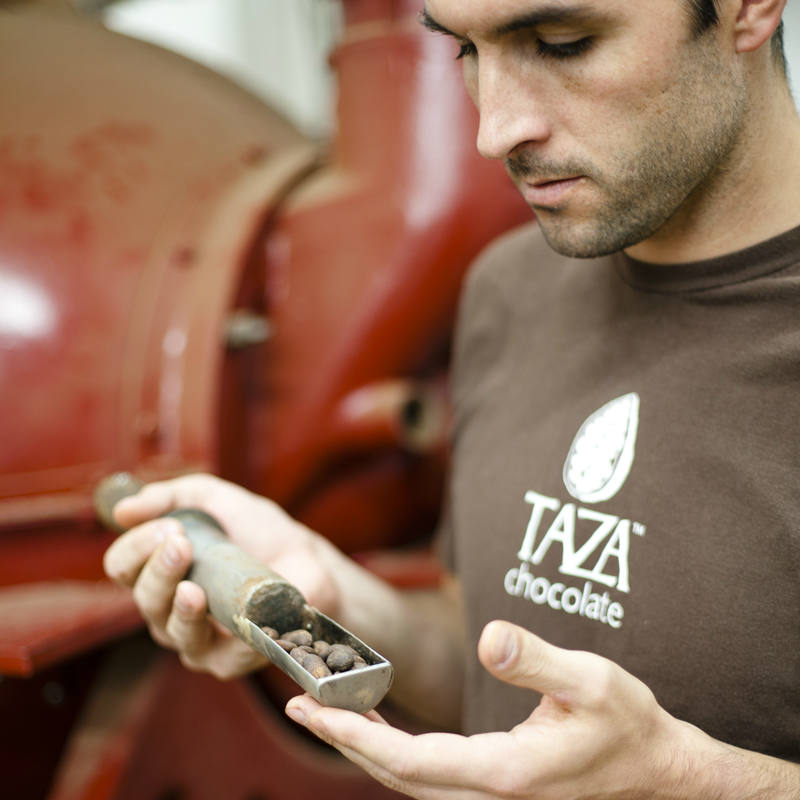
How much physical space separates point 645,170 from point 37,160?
2.64 feet

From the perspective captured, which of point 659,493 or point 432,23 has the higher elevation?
point 432,23

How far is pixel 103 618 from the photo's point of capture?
0.99m

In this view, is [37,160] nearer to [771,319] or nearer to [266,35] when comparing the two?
[771,319]

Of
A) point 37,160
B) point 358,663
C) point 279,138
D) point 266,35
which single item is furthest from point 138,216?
point 266,35

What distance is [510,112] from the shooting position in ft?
2.47

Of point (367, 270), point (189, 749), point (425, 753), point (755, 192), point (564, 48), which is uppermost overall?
point (564, 48)

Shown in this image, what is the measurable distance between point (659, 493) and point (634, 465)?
36 mm

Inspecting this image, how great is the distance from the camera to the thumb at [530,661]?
0.54m

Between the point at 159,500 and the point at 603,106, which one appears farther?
the point at 159,500

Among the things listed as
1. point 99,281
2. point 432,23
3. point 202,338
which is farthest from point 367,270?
point 432,23

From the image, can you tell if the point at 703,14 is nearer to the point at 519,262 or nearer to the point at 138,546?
the point at 519,262

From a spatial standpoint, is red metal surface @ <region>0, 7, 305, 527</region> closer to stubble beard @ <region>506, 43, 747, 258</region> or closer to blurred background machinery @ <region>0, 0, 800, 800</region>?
blurred background machinery @ <region>0, 0, 800, 800</region>

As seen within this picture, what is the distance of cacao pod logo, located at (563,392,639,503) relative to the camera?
2.60 ft

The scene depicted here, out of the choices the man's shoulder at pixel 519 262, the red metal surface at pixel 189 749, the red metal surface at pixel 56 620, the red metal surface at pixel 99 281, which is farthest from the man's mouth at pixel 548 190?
the red metal surface at pixel 189 749
